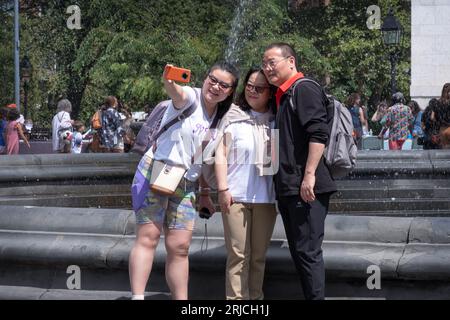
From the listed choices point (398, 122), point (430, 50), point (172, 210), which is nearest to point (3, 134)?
point (398, 122)

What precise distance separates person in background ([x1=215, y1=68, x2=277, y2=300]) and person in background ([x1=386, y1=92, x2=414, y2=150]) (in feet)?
42.3

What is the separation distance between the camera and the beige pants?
6027mm

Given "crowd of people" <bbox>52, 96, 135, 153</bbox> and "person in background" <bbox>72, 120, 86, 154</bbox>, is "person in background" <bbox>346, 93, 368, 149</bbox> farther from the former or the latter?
"person in background" <bbox>72, 120, 86, 154</bbox>

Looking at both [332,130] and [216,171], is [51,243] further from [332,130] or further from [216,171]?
[332,130]

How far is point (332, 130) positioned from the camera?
5.90 m

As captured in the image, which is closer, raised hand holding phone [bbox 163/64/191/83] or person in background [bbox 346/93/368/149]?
raised hand holding phone [bbox 163/64/191/83]

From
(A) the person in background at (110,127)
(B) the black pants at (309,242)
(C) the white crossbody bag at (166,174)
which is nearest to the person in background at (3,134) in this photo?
(A) the person in background at (110,127)

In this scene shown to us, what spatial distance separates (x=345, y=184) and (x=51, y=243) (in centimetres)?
697

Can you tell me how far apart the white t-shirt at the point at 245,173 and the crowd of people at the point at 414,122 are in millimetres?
8803

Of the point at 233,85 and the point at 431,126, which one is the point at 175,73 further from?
the point at 431,126

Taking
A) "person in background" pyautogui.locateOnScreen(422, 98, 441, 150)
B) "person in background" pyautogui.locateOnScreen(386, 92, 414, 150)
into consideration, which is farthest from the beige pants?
"person in background" pyautogui.locateOnScreen(386, 92, 414, 150)

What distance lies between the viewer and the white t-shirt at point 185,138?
599 centimetres

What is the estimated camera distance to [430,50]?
26906 mm
